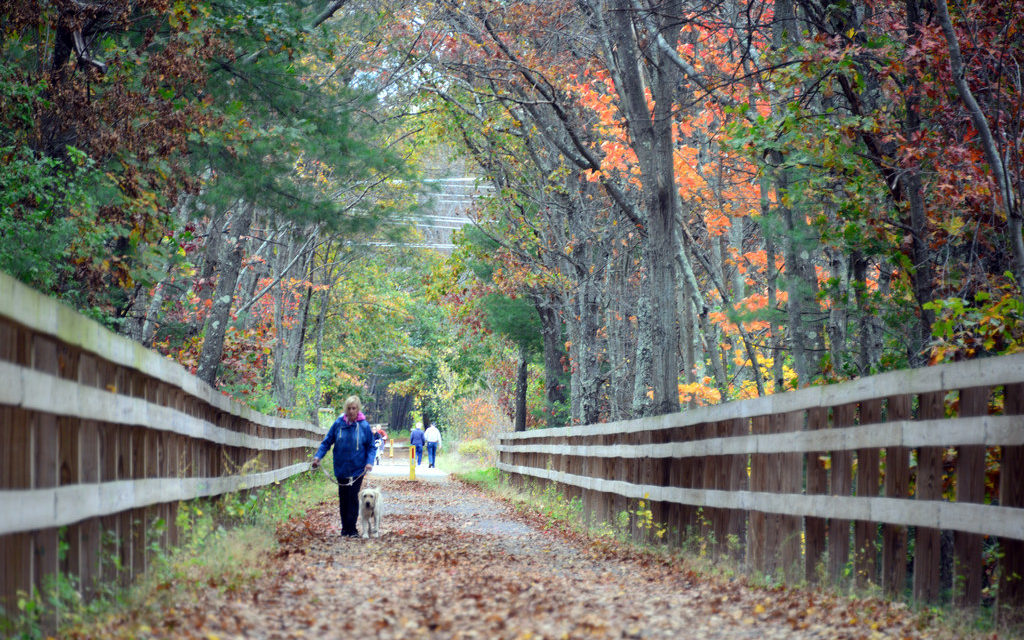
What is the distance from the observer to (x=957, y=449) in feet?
21.1

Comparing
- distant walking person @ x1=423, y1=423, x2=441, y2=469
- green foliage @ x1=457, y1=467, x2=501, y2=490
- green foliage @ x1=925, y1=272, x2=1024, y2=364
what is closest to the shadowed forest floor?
green foliage @ x1=925, y1=272, x2=1024, y2=364

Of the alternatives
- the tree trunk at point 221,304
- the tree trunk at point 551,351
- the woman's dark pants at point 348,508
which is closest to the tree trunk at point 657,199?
the woman's dark pants at point 348,508

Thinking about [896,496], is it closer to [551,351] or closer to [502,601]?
[502,601]

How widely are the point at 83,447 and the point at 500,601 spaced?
3.15 meters

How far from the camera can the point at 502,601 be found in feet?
25.2

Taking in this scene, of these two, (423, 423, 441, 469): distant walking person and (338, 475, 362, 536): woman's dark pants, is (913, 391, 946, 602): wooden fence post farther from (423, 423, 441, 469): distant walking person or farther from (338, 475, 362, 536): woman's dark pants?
(423, 423, 441, 469): distant walking person

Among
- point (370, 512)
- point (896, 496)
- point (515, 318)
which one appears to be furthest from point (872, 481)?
point (515, 318)

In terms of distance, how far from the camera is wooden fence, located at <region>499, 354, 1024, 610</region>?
242 inches

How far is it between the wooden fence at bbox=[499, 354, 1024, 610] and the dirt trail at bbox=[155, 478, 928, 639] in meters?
0.43

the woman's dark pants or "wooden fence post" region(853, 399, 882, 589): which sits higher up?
"wooden fence post" region(853, 399, 882, 589)

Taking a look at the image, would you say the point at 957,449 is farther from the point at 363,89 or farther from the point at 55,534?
the point at 363,89

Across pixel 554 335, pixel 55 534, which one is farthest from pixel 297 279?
pixel 55 534

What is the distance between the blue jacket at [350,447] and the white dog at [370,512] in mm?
433

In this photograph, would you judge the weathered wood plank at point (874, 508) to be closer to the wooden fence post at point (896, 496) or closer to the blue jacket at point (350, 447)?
the wooden fence post at point (896, 496)
